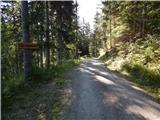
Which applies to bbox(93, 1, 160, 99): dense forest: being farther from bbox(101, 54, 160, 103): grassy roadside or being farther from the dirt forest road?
the dirt forest road

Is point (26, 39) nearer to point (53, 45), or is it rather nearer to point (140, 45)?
point (53, 45)

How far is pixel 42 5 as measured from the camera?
81.9 ft

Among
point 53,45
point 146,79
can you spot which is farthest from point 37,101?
point 53,45

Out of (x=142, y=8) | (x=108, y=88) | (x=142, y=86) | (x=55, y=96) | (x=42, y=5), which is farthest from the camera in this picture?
(x=142, y=8)

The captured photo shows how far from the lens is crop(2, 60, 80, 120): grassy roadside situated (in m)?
9.04

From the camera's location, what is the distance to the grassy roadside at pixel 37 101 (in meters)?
9.04

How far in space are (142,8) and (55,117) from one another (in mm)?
21121

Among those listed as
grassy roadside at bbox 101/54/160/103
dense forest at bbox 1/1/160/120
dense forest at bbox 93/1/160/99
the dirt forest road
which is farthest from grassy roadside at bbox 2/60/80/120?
dense forest at bbox 93/1/160/99

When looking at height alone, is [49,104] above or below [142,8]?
below

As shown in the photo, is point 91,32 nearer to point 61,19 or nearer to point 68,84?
point 61,19

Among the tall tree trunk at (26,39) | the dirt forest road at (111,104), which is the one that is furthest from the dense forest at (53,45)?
the dirt forest road at (111,104)

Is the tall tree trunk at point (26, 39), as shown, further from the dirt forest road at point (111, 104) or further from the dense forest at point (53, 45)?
the dirt forest road at point (111, 104)

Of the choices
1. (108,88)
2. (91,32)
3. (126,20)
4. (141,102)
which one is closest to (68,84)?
(108,88)

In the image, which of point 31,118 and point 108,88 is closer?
point 31,118
